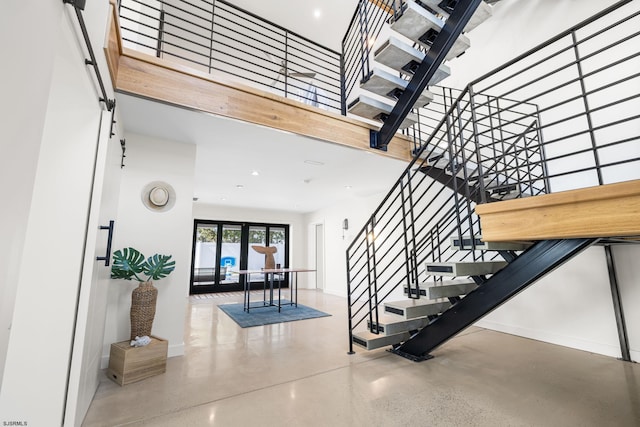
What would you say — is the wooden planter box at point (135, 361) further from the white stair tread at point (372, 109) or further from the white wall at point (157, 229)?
the white stair tread at point (372, 109)

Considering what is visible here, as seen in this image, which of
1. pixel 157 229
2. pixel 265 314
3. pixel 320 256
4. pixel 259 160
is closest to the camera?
pixel 157 229

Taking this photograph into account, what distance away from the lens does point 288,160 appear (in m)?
3.96

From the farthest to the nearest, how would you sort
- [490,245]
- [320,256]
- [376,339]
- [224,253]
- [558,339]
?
[320,256], [224,253], [558,339], [376,339], [490,245]

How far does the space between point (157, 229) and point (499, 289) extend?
345cm

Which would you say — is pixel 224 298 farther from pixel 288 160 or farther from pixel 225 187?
pixel 288 160

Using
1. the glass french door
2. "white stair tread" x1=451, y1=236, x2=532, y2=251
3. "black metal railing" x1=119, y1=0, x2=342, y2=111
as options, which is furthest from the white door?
"white stair tread" x1=451, y1=236, x2=532, y2=251

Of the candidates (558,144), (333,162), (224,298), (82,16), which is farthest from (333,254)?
(82,16)

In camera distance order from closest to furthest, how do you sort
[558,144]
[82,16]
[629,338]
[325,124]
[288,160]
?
[82,16]
[629,338]
[325,124]
[558,144]
[288,160]

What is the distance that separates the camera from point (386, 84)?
288cm

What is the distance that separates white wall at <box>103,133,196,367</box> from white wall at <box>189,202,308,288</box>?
15.9 ft

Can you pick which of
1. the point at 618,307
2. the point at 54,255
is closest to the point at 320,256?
the point at 618,307

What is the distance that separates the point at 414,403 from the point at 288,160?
316 centimetres

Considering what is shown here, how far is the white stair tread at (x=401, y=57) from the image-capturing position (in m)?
2.52

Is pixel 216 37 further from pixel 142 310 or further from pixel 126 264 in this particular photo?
pixel 142 310
